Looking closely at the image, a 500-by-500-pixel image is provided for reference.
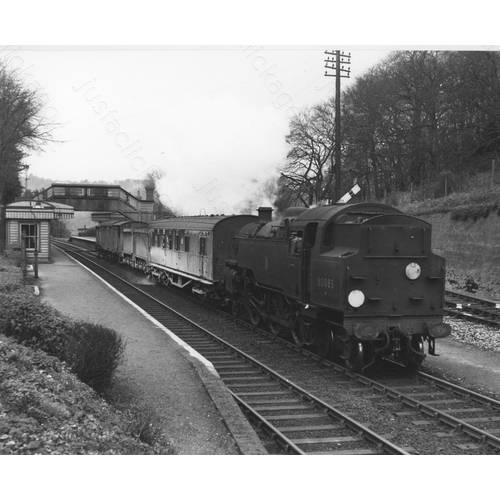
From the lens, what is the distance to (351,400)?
873 cm

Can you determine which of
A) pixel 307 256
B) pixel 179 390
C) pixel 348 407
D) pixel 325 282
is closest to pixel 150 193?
pixel 307 256

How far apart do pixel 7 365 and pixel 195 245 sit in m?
12.2

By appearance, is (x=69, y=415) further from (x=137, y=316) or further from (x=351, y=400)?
(x=137, y=316)

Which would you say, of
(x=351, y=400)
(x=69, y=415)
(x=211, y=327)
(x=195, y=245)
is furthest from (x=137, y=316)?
(x=69, y=415)

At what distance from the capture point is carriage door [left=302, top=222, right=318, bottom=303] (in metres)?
10.7

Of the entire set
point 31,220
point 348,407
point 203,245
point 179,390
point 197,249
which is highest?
point 31,220

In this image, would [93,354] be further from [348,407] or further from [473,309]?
[473,309]

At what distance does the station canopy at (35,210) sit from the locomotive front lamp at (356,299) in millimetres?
22439

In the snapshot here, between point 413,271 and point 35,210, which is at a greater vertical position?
point 35,210

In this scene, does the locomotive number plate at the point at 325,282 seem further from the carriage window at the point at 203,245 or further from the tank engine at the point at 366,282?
the carriage window at the point at 203,245

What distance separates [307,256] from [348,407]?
127 inches

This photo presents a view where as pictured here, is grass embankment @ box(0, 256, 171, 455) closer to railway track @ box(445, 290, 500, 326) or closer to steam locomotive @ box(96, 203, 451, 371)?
steam locomotive @ box(96, 203, 451, 371)

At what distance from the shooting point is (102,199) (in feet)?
98.0

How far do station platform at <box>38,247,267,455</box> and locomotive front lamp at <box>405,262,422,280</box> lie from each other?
362 centimetres
